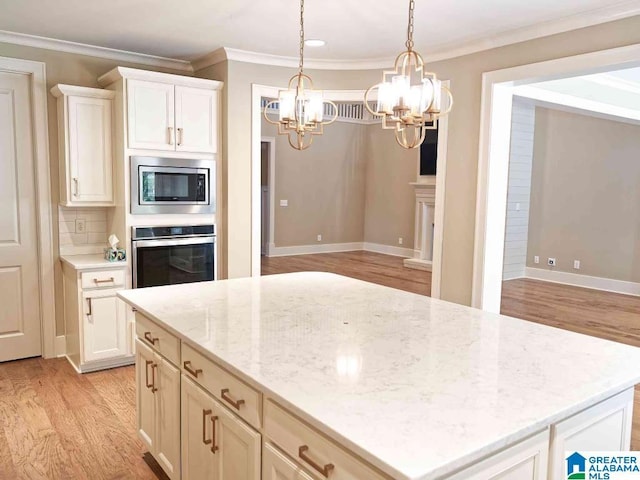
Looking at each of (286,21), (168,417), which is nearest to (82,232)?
(286,21)

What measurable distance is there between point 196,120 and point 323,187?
5.90m

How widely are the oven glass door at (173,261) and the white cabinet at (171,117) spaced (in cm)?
75

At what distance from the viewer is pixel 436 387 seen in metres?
1.48

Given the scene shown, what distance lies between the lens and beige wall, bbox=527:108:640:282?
6988mm

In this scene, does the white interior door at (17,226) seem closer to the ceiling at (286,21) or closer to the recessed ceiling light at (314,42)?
the ceiling at (286,21)

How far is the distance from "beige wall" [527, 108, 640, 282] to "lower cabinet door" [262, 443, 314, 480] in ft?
22.6

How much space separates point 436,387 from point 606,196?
6788 millimetres

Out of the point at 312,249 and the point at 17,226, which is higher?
the point at 17,226

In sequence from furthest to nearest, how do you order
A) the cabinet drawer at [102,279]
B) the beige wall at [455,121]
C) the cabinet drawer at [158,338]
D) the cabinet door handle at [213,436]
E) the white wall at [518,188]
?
the white wall at [518,188] < the cabinet drawer at [102,279] < the beige wall at [455,121] < the cabinet drawer at [158,338] < the cabinet door handle at [213,436]

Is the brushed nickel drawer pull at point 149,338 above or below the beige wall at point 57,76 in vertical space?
below

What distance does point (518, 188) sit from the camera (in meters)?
7.72

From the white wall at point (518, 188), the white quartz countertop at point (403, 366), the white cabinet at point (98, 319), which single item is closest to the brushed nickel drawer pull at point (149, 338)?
the white quartz countertop at point (403, 366)

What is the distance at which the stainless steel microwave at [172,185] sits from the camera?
3.98 metres

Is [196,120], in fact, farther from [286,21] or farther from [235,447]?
[235,447]
